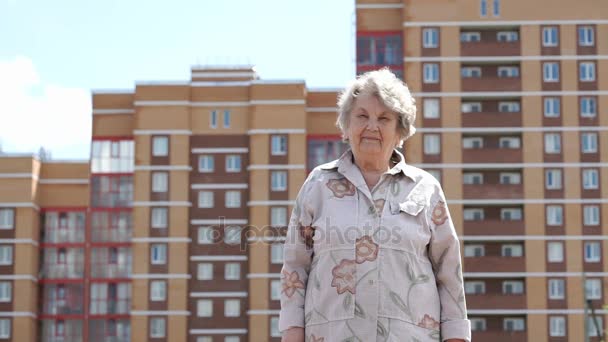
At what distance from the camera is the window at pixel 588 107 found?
80.1 metres

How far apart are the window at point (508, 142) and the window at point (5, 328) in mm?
31427

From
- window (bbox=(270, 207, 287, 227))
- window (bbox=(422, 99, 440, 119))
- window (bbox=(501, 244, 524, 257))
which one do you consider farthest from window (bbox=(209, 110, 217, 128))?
window (bbox=(501, 244, 524, 257))

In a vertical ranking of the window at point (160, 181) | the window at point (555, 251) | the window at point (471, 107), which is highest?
the window at point (471, 107)

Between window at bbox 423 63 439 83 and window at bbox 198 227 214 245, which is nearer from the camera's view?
Answer: window at bbox 423 63 439 83

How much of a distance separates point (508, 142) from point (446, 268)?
74.5 metres

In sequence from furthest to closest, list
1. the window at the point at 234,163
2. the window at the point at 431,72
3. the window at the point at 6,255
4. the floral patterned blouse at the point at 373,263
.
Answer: the window at the point at 6,255, the window at the point at 234,163, the window at the point at 431,72, the floral patterned blouse at the point at 373,263

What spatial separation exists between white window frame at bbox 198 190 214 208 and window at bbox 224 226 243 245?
1.86 m

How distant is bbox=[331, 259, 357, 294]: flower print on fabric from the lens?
7.27m

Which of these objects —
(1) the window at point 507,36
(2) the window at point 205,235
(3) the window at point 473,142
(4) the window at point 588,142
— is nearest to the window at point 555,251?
(4) the window at point 588,142

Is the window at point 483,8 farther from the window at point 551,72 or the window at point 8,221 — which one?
the window at point 8,221

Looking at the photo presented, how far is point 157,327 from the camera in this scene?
8044 centimetres

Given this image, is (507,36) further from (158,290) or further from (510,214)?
(158,290)

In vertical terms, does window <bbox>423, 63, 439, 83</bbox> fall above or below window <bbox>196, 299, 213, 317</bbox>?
above

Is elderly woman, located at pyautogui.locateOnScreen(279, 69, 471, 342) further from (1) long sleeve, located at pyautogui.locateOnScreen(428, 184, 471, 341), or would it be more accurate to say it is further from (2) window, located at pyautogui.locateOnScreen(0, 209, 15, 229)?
(2) window, located at pyautogui.locateOnScreen(0, 209, 15, 229)
